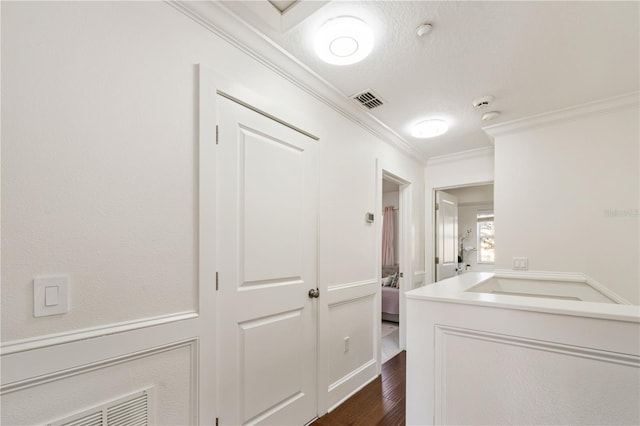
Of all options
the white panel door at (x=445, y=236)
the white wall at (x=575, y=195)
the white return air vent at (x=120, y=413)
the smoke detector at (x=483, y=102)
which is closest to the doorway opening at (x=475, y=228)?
the white panel door at (x=445, y=236)

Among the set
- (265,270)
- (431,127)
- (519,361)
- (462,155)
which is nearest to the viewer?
(519,361)

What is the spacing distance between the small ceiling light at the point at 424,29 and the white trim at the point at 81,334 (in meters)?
1.90

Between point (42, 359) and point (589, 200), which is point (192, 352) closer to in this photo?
point (42, 359)

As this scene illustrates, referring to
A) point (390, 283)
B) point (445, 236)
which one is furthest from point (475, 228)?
Result: point (390, 283)

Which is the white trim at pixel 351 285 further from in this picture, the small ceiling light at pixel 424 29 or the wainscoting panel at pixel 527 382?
the small ceiling light at pixel 424 29

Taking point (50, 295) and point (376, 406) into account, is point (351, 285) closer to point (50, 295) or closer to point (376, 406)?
point (376, 406)

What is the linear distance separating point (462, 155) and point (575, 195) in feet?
4.60

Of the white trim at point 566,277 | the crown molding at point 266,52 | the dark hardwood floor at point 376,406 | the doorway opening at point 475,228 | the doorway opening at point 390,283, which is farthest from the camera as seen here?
the doorway opening at point 475,228

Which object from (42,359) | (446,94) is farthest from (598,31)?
(42,359)

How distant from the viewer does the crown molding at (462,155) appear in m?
3.59

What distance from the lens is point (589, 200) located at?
2.51 meters

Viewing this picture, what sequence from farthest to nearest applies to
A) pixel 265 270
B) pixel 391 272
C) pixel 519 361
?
pixel 391 272 < pixel 265 270 < pixel 519 361

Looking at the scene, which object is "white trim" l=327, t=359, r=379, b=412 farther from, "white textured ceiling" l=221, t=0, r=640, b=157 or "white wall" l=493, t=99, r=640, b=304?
"white textured ceiling" l=221, t=0, r=640, b=157

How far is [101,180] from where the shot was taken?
109cm
